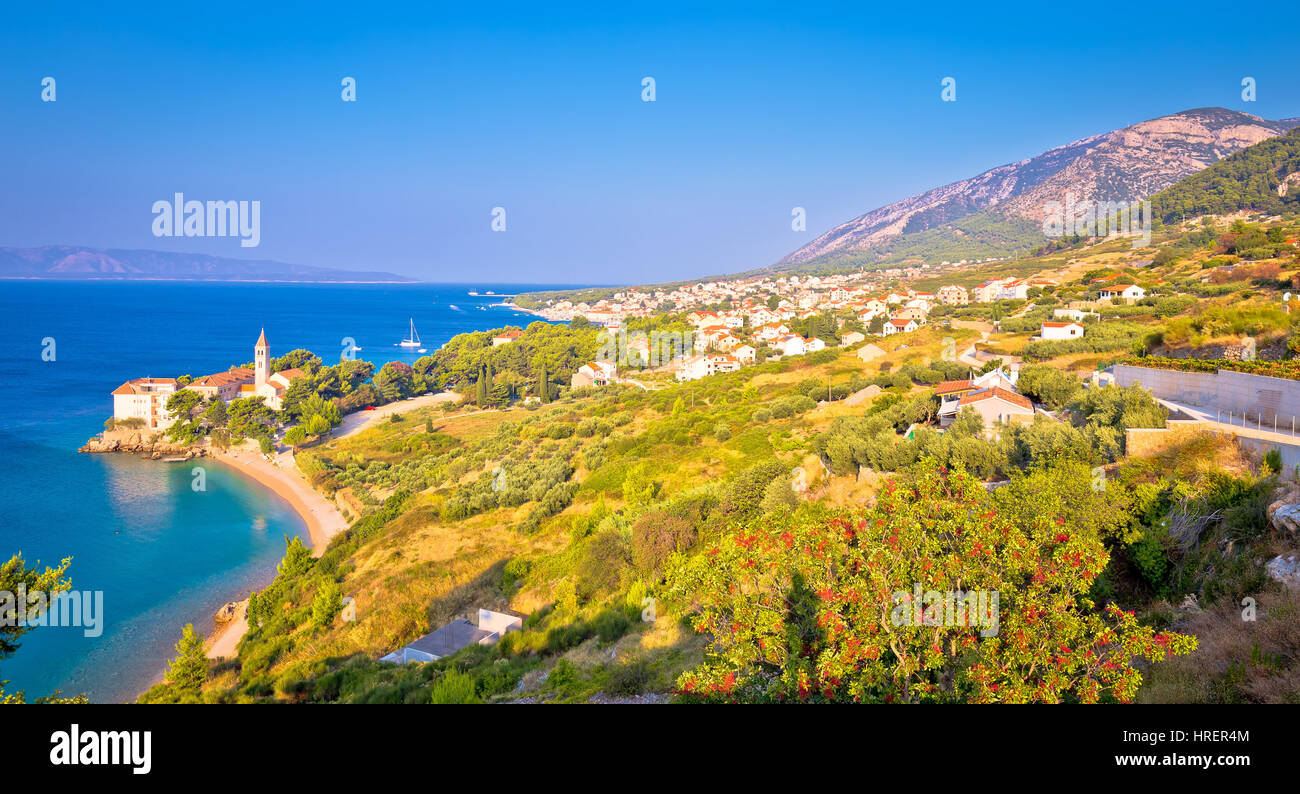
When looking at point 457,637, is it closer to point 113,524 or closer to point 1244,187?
point 113,524

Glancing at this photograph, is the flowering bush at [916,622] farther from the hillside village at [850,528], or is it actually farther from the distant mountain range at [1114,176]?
the distant mountain range at [1114,176]

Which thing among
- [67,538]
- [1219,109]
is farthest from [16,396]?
[1219,109]

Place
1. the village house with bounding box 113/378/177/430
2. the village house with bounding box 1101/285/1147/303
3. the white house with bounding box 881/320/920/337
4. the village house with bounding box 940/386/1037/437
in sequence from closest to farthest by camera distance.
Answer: the village house with bounding box 940/386/1037/437, the village house with bounding box 1101/285/1147/303, the village house with bounding box 113/378/177/430, the white house with bounding box 881/320/920/337

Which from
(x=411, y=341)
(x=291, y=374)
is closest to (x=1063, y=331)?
(x=291, y=374)

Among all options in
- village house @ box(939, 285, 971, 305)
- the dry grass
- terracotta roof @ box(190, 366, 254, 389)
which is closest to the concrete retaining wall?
the dry grass

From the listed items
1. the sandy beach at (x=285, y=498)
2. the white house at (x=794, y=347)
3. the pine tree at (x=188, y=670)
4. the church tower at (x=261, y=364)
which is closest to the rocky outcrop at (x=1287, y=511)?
the pine tree at (x=188, y=670)

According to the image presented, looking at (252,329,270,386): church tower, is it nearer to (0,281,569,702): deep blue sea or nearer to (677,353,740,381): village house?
(0,281,569,702): deep blue sea
